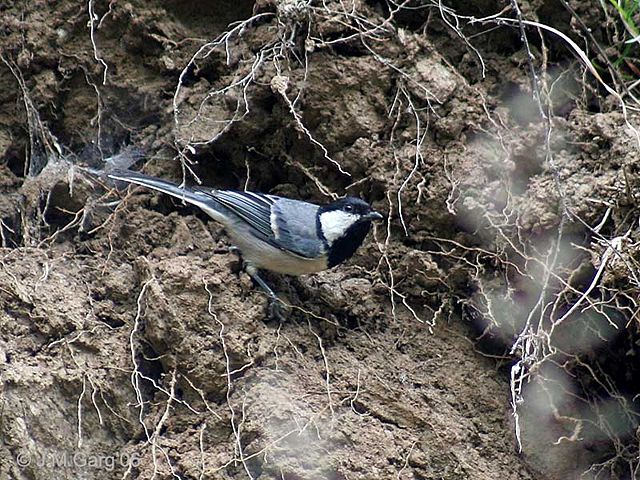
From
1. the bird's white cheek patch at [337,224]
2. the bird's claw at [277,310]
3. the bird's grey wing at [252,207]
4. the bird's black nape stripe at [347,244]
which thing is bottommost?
the bird's claw at [277,310]

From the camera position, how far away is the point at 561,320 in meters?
4.24

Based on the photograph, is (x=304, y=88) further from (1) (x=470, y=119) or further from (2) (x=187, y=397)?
(2) (x=187, y=397)

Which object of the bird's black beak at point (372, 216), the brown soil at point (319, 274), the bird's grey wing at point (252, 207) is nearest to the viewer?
the brown soil at point (319, 274)

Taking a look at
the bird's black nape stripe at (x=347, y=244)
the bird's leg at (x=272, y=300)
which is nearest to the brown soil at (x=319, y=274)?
the bird's leg at (x=272, y=300)

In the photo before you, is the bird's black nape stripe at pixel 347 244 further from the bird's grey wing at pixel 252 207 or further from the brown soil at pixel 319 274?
the bird's grey wing at pixel 252 207

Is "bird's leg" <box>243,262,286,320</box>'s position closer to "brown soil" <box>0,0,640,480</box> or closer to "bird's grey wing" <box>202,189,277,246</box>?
"brown soil" <box>0,0,640,480</box>

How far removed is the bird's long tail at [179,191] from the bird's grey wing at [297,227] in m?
0.28

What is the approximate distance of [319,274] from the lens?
197 inches

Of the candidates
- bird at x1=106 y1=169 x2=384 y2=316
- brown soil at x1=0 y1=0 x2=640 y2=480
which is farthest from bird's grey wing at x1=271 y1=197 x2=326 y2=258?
brown soil at x1=0 y1=0 x2=640 y2=480

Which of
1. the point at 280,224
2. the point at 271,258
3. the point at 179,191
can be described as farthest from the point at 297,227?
the point at 179,191

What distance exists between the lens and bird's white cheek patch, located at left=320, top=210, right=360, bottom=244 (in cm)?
468

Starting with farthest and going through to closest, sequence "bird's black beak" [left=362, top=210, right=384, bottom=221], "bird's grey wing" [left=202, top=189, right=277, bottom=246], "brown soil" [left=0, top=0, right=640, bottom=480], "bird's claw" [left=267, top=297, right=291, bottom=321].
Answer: "bird's grey wing" [left=202, top=189, right=277, bottom=246], "bird's black beak" [left=362, top=210, right=384, bottom=221], "bird's claw" [left=267, top=297, right=291, bottom=321], "brown soil" [left=0, top=0, right=640, bottom=480]

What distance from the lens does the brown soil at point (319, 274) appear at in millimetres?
4195

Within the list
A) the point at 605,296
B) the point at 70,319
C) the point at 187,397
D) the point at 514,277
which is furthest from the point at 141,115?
the point at 605,296
